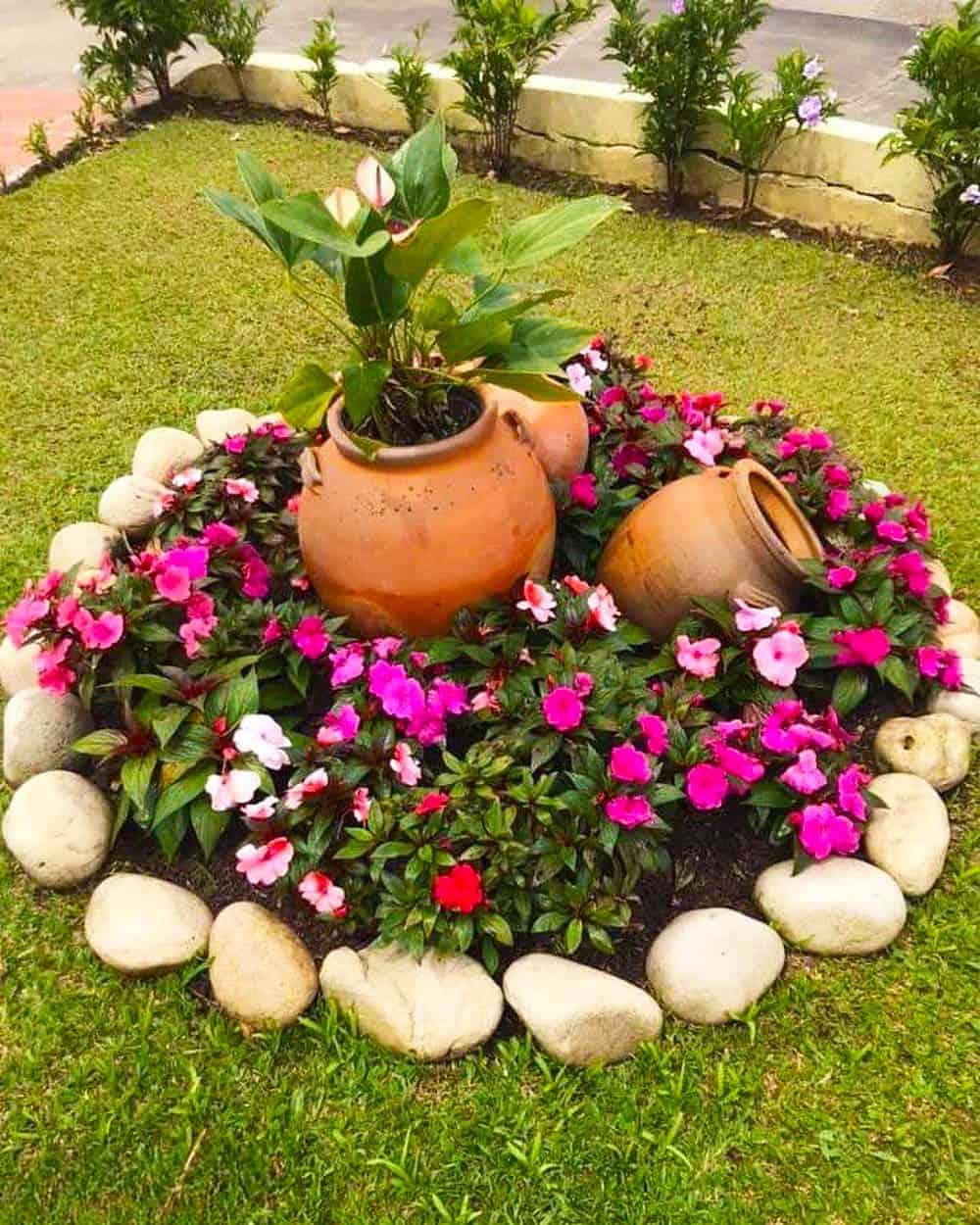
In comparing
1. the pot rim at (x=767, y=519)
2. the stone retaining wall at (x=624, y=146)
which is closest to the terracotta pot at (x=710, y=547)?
the pot rim at (x=767, y=519)

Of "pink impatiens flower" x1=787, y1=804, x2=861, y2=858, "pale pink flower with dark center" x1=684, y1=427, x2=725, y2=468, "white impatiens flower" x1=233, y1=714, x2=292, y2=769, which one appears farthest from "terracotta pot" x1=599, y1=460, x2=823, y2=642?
"white impatiens flower" x1=233, y1=714, x2=292, y2=769

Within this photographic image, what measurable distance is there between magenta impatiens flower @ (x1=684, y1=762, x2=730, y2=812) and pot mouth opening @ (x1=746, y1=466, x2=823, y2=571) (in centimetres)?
65

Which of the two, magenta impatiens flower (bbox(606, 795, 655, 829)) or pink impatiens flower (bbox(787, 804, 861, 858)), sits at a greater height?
magenta impatiens flower (bbox(606, 795, 655, 829))

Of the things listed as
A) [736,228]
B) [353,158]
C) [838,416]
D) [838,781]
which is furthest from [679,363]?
[353,158]

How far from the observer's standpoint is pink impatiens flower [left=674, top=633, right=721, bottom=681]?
250 centimetres

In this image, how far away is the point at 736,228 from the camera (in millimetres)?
5223

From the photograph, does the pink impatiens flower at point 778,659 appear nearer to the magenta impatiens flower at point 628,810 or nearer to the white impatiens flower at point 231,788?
the magenta impatiens flower at point 628,810

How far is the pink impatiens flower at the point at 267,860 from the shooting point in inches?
87.6

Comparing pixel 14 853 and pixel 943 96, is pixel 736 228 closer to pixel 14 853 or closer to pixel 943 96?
pixel 943 96

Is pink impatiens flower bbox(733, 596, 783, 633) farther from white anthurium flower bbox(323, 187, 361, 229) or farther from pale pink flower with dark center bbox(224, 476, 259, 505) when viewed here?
pale pink flower with dark center bbox(224, 476, 259, 505)

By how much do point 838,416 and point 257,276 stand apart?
2546 millimetres

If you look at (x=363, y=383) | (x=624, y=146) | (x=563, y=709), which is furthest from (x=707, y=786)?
(x=624, y=146)

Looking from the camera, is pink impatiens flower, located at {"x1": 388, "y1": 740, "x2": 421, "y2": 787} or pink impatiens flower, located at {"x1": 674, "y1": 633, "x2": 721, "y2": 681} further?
pink impatiens flower, located at {"x1": 674, "y1": 633, "x2": 721, "y2": 681}

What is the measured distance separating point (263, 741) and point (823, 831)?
3.76 ft
